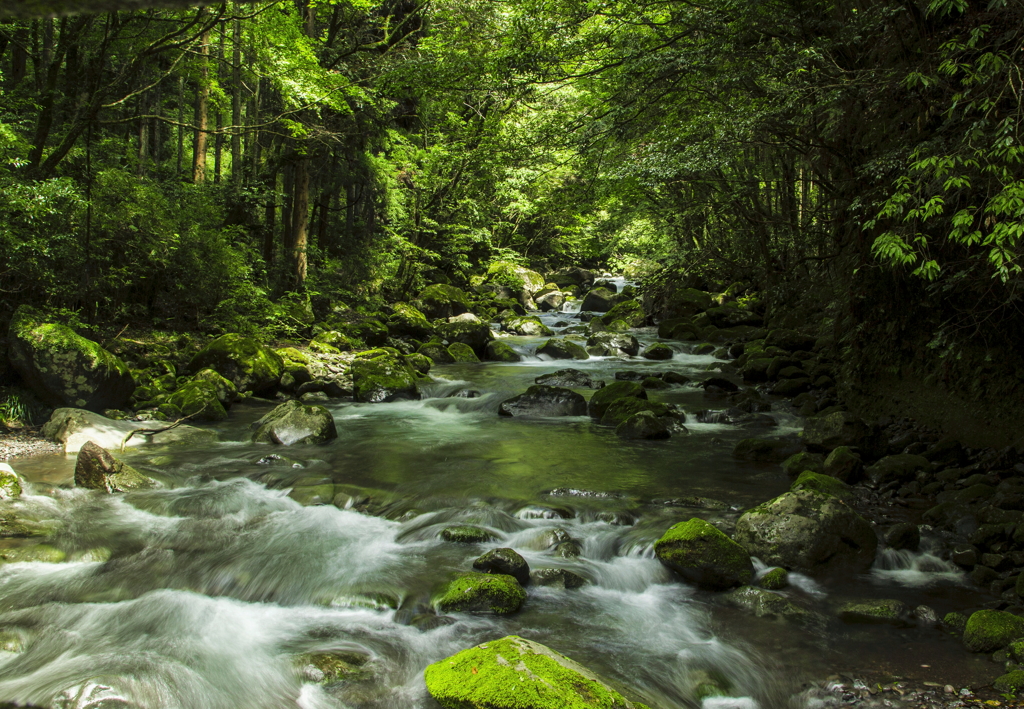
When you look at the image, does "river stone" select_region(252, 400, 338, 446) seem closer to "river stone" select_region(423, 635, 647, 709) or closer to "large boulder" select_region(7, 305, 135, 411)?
"large boulder" select_region(7, 305, 135, 411)

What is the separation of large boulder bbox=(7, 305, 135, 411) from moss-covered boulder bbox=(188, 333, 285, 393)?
7.34 feet

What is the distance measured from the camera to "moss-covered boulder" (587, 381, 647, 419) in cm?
1182

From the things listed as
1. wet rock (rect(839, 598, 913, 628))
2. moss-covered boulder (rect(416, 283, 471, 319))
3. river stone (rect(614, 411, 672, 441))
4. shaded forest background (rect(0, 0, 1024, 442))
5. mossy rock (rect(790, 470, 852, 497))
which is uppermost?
shaded forest background (rect(0, 0, 1024, 442))

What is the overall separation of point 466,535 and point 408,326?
1292 cm

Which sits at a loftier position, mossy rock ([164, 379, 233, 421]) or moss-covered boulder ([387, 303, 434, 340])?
moss-covered boulder ([387, 303, 434, 340])

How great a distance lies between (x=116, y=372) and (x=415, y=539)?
21.0ft

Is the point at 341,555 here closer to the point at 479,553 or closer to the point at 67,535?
the point at 479,553

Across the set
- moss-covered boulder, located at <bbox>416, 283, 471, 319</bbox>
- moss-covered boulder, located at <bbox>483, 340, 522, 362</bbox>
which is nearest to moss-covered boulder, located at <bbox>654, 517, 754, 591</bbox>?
moss-covered boulder, located at <bbox>483, 340, 522, 362</bbox>

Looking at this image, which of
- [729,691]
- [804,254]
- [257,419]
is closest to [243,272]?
[257,419]

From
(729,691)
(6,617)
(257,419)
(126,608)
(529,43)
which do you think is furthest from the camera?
(257,419)

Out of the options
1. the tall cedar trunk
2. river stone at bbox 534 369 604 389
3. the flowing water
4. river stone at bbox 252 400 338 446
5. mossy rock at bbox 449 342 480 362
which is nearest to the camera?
the flowing water

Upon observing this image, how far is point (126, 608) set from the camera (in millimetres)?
5328

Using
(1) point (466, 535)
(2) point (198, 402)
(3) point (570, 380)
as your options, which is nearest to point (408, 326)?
(3) point (570, 380)

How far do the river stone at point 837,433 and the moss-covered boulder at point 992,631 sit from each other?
383 centimetres
